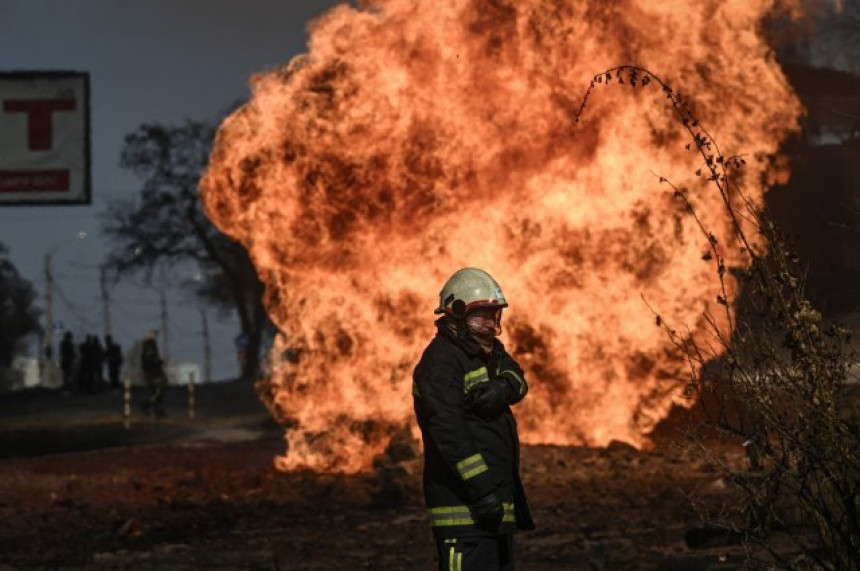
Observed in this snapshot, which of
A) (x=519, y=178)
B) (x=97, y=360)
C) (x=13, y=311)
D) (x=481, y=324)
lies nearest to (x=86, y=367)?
(x=97, y=360)

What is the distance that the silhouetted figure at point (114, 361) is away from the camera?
149 ft

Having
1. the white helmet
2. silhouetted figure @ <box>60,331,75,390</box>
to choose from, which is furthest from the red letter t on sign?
silhouetted figure @ <box>60,331,75,390</box>

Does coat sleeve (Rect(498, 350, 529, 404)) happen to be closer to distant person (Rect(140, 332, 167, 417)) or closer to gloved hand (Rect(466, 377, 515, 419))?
gloved hand (Rect(466, 377, 515, 419))

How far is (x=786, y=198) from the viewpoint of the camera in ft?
112

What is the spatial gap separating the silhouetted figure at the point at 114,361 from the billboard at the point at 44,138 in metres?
26.8

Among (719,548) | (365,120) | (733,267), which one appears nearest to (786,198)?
(733,267)

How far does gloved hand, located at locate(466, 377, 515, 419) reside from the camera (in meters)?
6.49

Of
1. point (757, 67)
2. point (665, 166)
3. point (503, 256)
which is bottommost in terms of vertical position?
point (503, 256)

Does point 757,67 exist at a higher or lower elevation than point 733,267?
higher

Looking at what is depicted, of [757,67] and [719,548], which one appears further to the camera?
[757,67]

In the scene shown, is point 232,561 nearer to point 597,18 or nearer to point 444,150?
point 444,150

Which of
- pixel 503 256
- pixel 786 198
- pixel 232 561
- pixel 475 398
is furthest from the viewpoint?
pixel 786 198

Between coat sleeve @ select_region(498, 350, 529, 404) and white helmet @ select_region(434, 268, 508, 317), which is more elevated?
white helmet @ select_region(434, 268, 508, 317)

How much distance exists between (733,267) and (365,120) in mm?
7687
